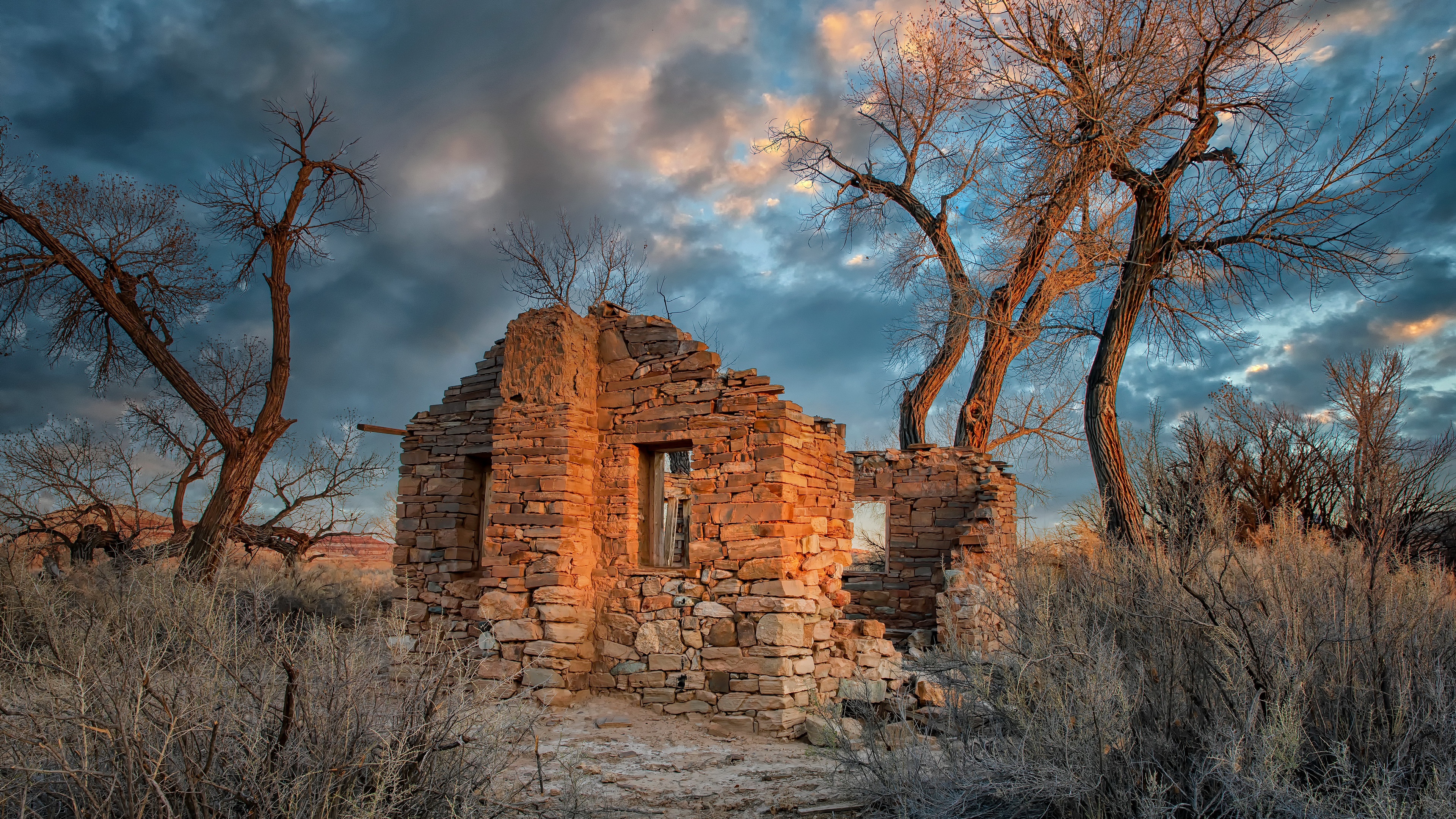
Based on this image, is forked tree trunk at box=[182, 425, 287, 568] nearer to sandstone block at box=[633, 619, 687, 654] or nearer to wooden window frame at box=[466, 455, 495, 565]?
wooden window frame at box=[466, 455, 495, 565]

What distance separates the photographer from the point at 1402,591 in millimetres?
6441

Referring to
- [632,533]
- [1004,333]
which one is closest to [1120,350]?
[1004,333]

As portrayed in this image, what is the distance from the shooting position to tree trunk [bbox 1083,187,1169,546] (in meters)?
12.4

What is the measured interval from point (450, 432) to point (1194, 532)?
25.9ft

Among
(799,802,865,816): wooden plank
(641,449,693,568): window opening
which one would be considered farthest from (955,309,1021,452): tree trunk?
(799,802,865,816): wooden plank

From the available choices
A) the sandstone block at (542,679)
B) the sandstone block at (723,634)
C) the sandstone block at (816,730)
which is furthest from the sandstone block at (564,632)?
the sandstone block at (816,730)

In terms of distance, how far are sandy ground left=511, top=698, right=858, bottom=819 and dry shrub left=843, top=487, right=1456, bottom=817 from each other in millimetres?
706

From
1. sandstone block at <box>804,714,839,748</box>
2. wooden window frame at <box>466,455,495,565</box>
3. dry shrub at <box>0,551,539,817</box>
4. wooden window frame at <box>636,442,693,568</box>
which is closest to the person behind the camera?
dry shrub at <box>0,551,539,817</box>

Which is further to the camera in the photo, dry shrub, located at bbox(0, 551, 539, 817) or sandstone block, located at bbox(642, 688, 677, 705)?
sandstone block, located at bbox(642, 688, 677, 705)

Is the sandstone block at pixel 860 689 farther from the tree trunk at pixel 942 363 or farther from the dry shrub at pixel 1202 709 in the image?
the tree trunk at pixel 942 363

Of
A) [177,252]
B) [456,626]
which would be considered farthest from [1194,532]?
[177,252]

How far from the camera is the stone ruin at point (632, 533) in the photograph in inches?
314

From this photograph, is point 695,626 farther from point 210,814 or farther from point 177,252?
point 177,252

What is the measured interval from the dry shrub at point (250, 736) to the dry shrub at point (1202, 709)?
8.05 ft
